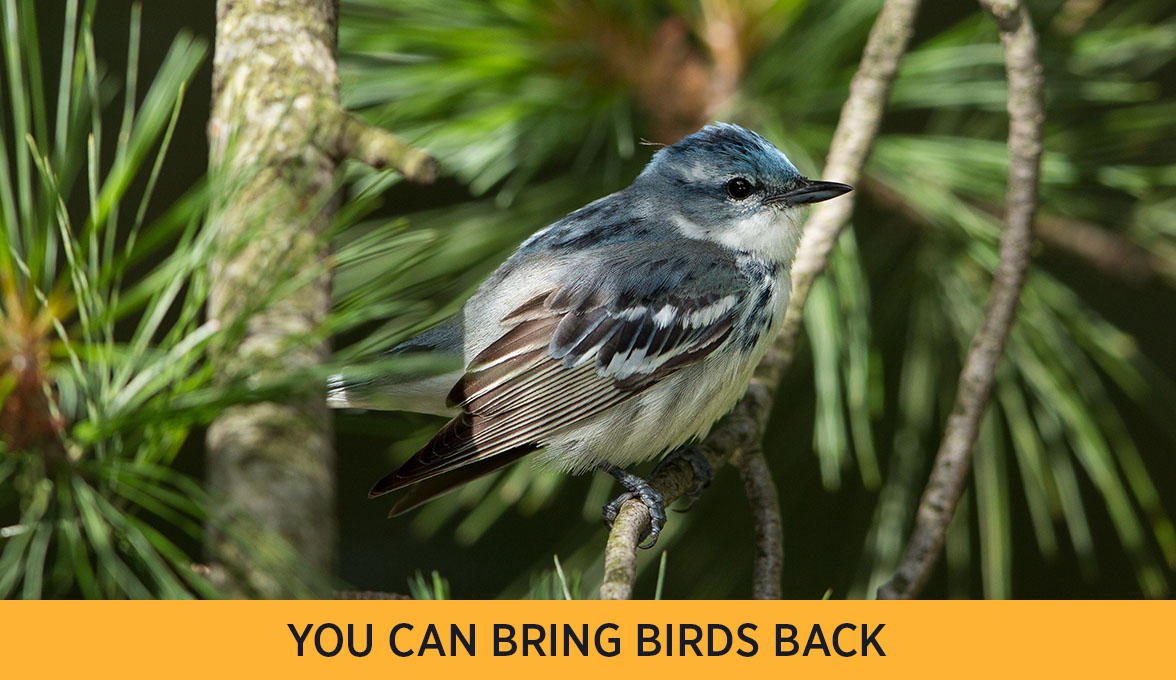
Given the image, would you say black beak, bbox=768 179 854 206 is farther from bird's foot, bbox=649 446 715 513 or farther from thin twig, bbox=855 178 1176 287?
bird's foot, bbox=649 446 715 513

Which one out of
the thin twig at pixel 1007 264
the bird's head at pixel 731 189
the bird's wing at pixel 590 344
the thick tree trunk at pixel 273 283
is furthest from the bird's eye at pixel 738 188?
the thick tree trunk at pixel 273 283

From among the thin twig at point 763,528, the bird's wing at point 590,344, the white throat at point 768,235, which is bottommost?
the thin twig at point 763,528

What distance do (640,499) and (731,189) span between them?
769 millimetres

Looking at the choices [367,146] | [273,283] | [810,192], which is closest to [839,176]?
[810,192]

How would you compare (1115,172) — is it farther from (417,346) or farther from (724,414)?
(417,346)

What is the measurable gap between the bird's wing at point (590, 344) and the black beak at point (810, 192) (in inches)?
7.7

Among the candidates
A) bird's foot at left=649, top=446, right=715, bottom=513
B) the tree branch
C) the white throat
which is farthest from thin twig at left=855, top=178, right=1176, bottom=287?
the tree branch

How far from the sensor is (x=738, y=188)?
2.33 m

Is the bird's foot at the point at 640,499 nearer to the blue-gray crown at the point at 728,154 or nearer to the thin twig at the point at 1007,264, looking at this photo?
the thin twig at the point at 1007,264

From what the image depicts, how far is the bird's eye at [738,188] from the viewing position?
231 cm

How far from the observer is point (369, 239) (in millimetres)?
1284

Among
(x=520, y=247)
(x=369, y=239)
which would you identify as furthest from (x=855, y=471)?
(x=369, y=239)

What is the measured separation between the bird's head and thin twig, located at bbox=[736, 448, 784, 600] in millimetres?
532

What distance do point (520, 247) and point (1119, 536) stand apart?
2026mm
